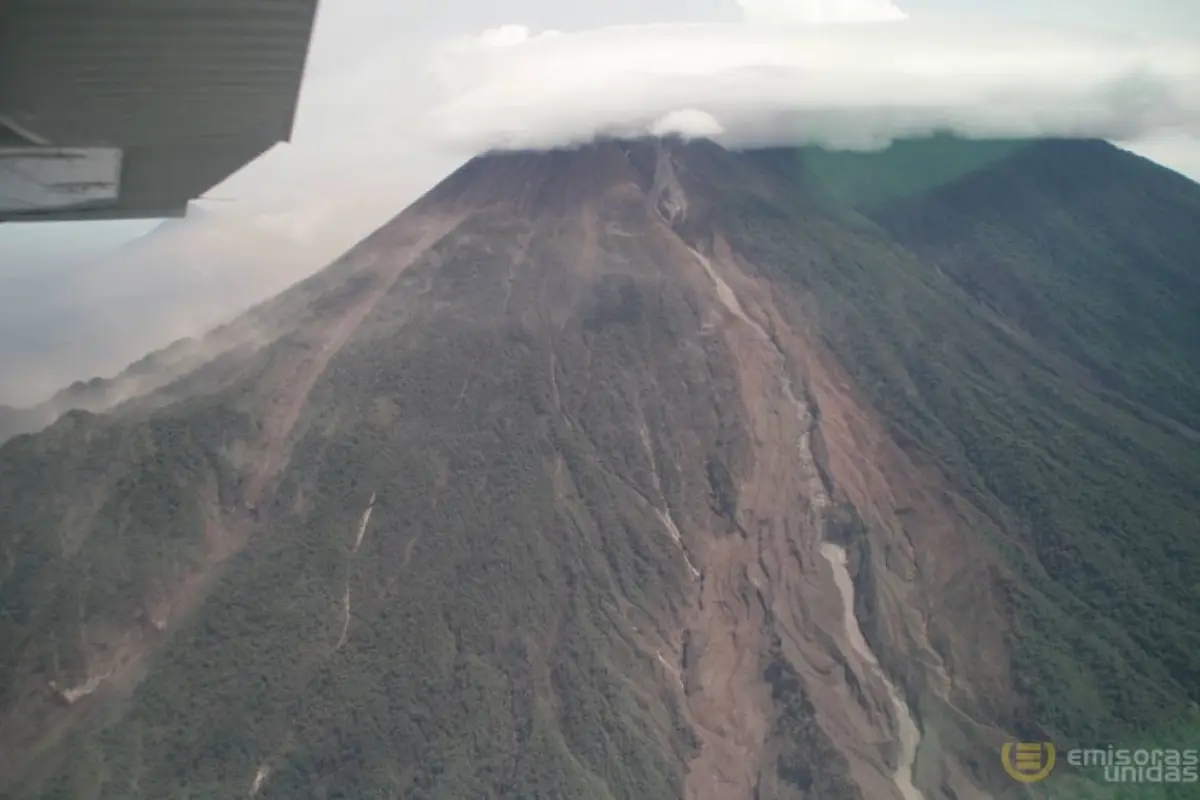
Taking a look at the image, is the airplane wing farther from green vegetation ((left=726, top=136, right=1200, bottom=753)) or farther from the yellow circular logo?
green vegetation ((left=726, top=136, right=1200, bottom=753))

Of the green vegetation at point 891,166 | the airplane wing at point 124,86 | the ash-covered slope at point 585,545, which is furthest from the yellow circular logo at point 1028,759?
the green vegetation at point 891,166

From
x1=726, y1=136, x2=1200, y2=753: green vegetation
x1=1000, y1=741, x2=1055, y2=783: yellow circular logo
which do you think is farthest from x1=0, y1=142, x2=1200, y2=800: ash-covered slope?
x1=1000, y1=741, x2=1055, y2=783: yellow circular logo

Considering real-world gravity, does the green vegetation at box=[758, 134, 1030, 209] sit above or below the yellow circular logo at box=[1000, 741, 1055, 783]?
above

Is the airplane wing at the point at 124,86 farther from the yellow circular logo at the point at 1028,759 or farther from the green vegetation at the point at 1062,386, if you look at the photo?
the green vegetation at the point at 1062,386

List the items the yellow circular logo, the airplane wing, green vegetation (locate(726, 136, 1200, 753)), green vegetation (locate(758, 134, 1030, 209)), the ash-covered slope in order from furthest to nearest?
green vegetation (locate(758, 134, 1030, 209))
green vegetation (locate(726, 136, 1200, 753))
the ash-covered slope
the yellow circular logo
the airplane wing

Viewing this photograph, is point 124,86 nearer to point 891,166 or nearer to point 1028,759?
point 1028,759

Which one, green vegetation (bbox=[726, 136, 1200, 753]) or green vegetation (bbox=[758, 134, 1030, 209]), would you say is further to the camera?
green vegetation (bbox=[758, 134, 1030, 209])
